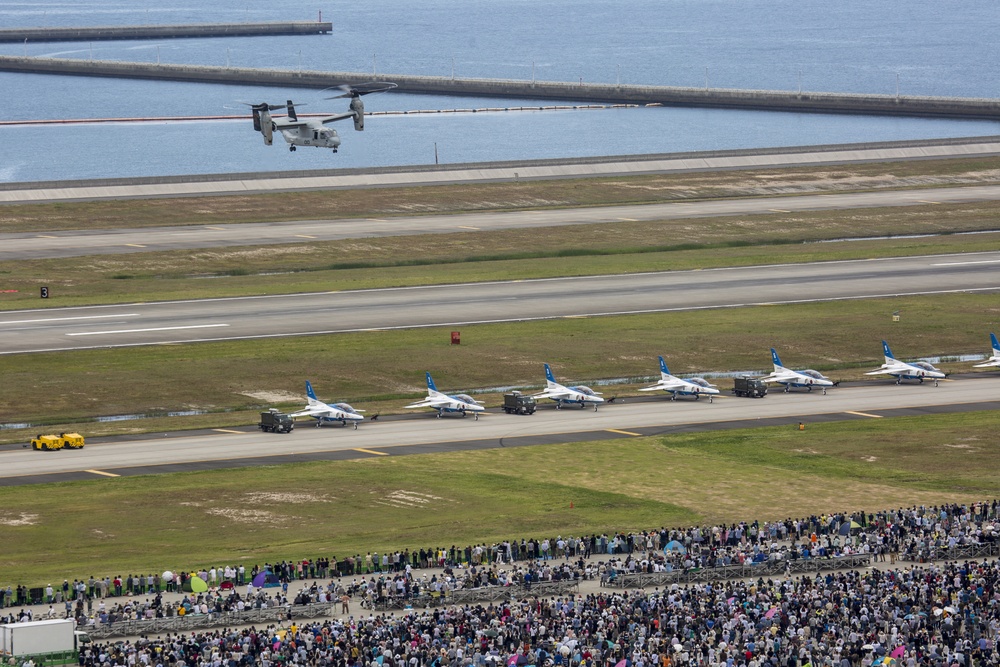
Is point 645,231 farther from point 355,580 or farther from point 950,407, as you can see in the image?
point 355,580

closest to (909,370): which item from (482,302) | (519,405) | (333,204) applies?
(519,405)

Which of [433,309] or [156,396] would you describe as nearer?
[156,396]

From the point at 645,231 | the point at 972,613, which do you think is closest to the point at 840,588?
the point at 972,613

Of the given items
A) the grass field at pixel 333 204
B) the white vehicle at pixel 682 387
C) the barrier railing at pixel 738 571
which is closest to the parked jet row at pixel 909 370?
the white vehicle at pixel 682 387

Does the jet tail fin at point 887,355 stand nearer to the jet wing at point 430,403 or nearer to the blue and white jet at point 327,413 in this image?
the jet wing at point 430,403

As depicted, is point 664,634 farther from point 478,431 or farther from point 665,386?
point 665,386
